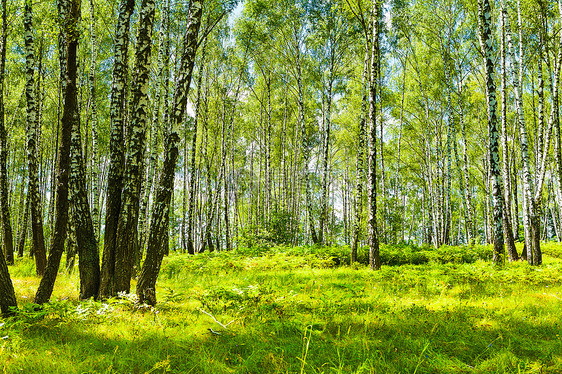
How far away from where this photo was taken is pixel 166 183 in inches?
202

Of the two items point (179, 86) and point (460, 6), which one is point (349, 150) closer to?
point (460, 6)

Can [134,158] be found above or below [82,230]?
above

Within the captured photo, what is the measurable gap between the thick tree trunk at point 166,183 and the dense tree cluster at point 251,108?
0.02m

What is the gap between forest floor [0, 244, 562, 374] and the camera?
9.95 feet

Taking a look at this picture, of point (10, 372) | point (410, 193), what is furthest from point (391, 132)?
point (10, 372)

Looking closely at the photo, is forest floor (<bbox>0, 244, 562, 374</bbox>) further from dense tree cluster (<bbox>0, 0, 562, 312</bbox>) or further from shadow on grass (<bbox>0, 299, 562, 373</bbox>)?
dense tree cluster (<bbox>0, 0, 562, 312</bbox>)

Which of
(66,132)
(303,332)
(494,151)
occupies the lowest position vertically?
(303,332)

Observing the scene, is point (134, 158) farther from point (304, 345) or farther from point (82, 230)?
point (304, 345)

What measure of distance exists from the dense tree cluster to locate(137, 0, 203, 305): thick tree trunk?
0.02 m

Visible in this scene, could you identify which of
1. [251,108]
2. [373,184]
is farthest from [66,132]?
[251,108]

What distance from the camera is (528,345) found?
11.7 feet

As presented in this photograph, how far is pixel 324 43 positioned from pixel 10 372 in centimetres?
1877

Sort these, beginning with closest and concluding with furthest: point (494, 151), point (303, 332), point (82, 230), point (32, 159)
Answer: point (303, 332) → point (82, 230) → point (32, 159) → point (494, 151)

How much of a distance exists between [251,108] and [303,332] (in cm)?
2315
